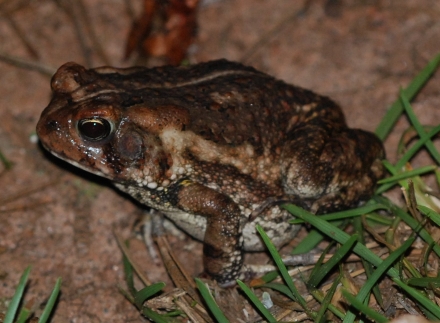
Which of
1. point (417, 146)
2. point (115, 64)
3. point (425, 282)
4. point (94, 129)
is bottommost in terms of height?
point (425, 282)

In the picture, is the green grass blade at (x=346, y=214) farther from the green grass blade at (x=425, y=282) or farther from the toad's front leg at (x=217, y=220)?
the green grass blade at (x=425, y=282)

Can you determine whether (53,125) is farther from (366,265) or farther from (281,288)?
(366,265)

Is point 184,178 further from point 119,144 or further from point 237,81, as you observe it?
point 237,81

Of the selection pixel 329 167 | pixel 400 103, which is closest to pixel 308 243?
pixel 329 167

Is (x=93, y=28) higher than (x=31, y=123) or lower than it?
higher

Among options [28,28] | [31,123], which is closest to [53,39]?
[28,28]

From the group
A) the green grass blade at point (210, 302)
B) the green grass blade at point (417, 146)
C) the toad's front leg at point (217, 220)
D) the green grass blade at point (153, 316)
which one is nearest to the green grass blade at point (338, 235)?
the toad's front leg at point (217, 220)

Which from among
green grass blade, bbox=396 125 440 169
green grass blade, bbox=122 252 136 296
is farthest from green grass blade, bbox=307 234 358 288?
green grass blade, bbox=122 252 136 296
